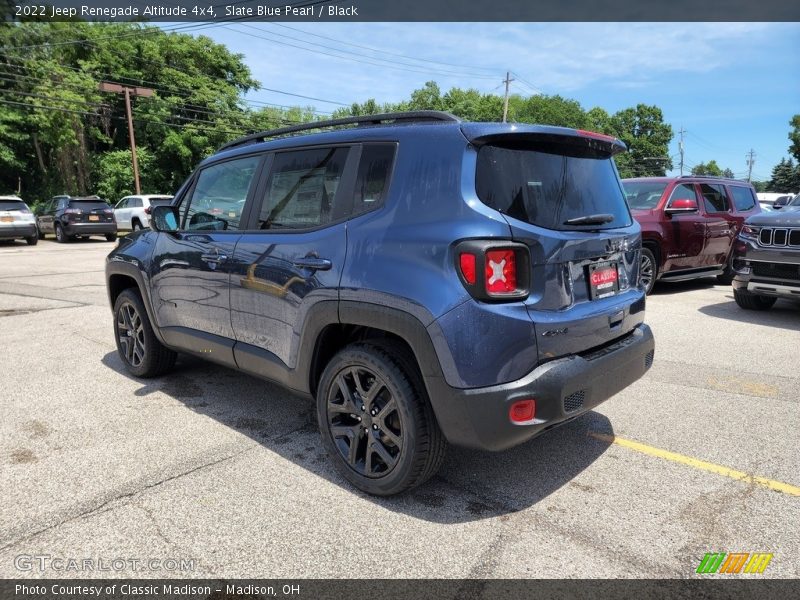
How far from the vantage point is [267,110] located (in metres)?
45.4

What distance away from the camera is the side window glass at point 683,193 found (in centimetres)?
892

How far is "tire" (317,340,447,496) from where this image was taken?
8.54 feet

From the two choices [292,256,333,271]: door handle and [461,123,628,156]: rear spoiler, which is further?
[292,256,333,271]: door handle

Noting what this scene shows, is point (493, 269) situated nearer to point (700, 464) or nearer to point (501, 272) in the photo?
point (501, 272)

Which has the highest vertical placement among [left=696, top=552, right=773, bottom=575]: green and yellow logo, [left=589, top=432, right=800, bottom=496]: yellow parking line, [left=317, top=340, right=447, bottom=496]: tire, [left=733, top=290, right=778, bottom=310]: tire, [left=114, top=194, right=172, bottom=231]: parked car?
[left=114, top=194, right=172, bottom=231]: parked car

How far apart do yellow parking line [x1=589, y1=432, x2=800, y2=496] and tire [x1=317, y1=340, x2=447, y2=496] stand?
1402mm

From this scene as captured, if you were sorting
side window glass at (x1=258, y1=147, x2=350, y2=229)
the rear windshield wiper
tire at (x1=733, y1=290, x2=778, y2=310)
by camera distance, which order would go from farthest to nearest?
tire at (x1=733, y1=290, x2=778, y2=310) < side window glass at (x1=258, y1=147, x2=350, y2=229) < the rear windshield wiper

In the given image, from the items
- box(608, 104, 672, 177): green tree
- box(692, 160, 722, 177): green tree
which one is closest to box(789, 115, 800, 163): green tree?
box(608, 104, 672, 177): green tree

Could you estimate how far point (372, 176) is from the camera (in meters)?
2.86

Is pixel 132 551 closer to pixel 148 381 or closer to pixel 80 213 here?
pixel 148 381

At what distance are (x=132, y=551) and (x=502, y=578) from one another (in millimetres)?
1590

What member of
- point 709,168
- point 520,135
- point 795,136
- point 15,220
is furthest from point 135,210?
point 709,168

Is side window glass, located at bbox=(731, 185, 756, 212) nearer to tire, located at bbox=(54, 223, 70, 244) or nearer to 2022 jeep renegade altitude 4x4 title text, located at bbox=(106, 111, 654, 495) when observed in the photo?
2022 jeep renegade altitude 4x4 title text, located at bbox=(106, 111, 654, 495)

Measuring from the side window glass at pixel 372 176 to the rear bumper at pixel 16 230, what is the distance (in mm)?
20010
